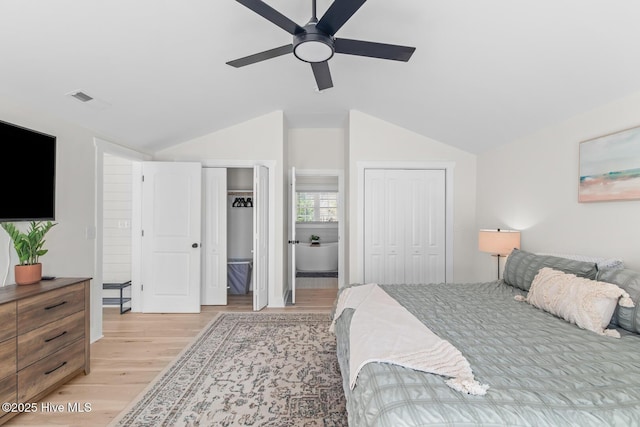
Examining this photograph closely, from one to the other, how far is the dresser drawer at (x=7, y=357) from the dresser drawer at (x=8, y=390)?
0.03 m

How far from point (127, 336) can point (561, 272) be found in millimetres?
4134

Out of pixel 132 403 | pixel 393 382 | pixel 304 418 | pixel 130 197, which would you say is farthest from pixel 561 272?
pixel 130 197

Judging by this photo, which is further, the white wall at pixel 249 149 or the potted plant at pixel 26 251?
the white wall at pixel 249 149

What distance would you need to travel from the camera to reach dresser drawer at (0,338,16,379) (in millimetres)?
1796

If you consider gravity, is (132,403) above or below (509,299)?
below

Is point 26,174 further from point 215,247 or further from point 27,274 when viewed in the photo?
point 215,247

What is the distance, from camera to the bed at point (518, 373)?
3.42ft

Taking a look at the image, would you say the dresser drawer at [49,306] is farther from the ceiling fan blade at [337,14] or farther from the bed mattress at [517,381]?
the ceiling fan blade at [337,14]

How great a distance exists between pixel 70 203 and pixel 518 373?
12.1ft

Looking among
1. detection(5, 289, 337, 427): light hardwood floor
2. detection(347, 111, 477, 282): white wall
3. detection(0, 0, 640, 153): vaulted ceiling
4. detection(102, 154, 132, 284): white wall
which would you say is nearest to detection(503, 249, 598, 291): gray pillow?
detection(0, 0, 640, 153): vaulted ceiling

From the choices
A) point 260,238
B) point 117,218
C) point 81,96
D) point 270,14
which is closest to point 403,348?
point 270,14

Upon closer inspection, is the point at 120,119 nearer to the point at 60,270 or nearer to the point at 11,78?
the point at 11,78

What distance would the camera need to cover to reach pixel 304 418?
1945 millimetres

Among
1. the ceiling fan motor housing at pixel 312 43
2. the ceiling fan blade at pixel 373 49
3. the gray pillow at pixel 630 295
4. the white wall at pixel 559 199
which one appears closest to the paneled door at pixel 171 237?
the ceiling fan motor housing at pixel 312 43
